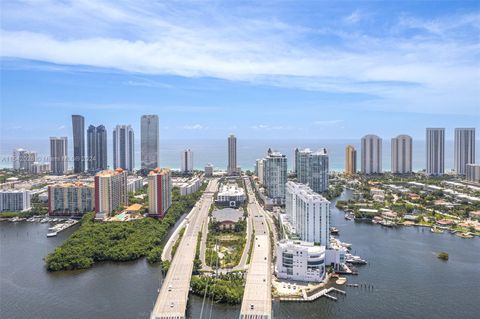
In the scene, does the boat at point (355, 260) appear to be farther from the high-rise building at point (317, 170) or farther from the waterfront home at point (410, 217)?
the high-rise building at point (317, 170)

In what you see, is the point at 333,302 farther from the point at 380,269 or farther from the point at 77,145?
the point at 77,145

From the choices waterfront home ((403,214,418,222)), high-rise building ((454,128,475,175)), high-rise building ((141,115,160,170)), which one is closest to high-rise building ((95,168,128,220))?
waterfront home ((403,214,418,222))

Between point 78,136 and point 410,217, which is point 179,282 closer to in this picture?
point 410,217

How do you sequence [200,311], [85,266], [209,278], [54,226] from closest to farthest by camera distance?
[200,311] < [209,278] < [85,266] < [54,226]

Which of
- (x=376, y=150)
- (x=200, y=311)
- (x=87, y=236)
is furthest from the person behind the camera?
(x=376, y=150)

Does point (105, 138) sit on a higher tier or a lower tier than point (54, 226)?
higher

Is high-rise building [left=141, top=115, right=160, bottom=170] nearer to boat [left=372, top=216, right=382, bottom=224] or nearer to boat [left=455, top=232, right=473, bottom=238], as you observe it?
boat [left=372, top=216, right=382, bottom=224]

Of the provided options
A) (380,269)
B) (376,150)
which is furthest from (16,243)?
(376,150)
